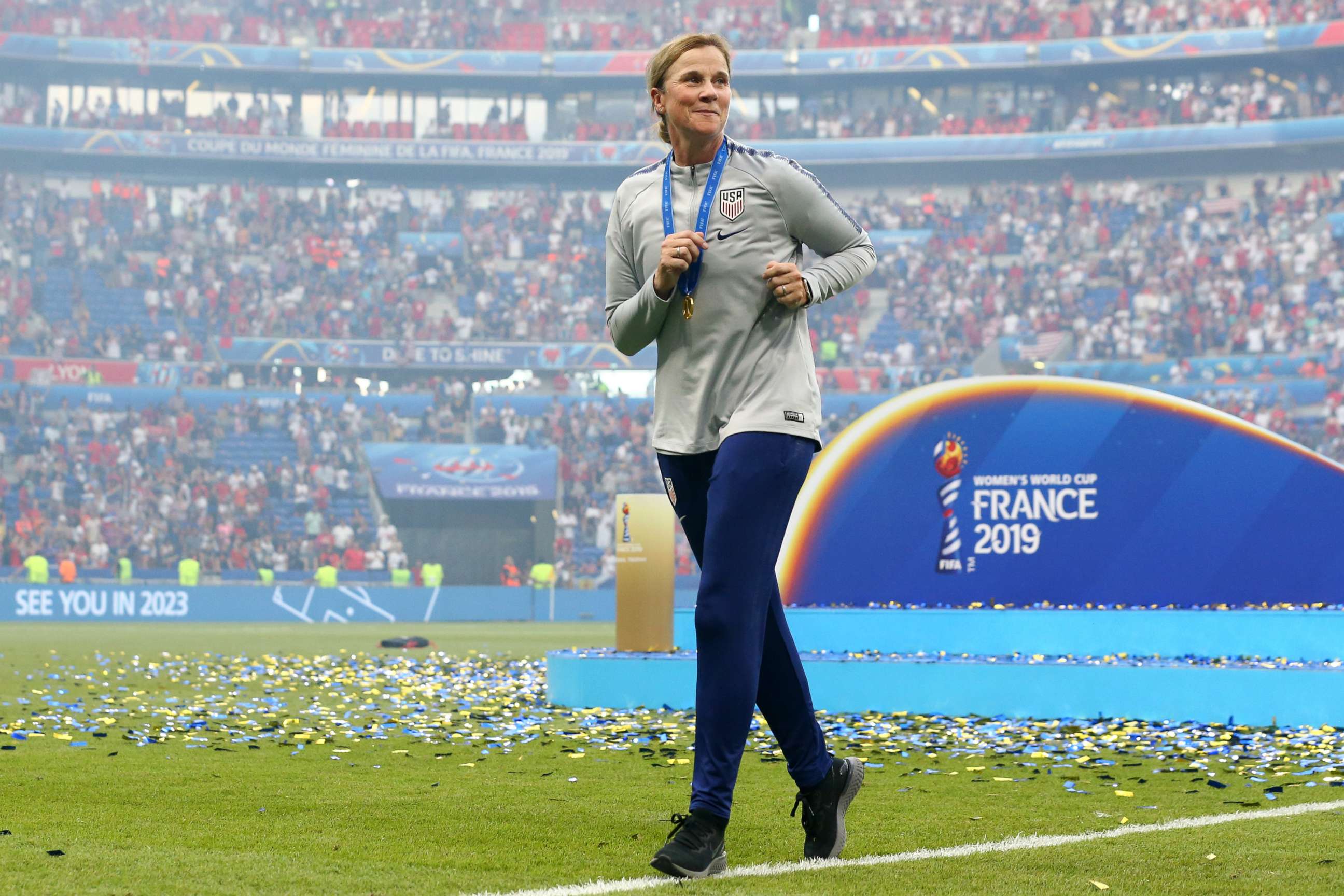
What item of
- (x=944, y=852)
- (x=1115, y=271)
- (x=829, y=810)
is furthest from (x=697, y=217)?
(x=1115, y=271)

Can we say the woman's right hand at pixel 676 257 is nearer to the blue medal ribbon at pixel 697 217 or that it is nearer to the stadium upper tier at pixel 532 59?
the blue medal ribbon at pixel 697 217

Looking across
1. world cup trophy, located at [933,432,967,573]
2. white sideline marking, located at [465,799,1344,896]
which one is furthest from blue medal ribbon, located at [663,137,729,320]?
world cup trophy, located at [933,432,967,573]

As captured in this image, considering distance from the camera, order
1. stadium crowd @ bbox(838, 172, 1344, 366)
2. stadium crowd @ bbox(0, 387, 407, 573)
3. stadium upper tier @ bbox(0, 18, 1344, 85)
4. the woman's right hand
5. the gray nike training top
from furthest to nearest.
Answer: stadium upper tier @ bbox(0, 18, 1344, 85), stadium crowd @ bbox(838, 172, 1344, 366), stadium crowd @ bbox(0, 387, 407, 573), the gray nike training top, the woman's right hand

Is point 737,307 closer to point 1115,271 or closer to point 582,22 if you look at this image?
point 1115,271

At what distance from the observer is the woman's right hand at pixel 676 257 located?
381 centimetres

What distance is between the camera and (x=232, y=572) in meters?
32.0

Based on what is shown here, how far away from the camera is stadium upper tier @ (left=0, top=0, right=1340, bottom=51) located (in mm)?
43094

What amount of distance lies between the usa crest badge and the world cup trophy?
27.8 feet

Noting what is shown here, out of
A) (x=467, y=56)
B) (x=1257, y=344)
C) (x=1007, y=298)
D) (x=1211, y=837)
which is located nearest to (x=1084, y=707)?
(x=1211, y=837)

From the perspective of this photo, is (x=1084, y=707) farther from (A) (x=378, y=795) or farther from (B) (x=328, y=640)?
(B) (x=328, y=640)

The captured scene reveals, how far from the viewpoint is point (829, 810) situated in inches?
159

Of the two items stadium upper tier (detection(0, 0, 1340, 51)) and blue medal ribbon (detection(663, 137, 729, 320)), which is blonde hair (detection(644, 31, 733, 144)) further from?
stadium upper tier (detection(0, 0, 1340, 51))

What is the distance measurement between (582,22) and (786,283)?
4567cm

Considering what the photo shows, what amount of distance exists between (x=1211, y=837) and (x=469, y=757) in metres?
3.46
